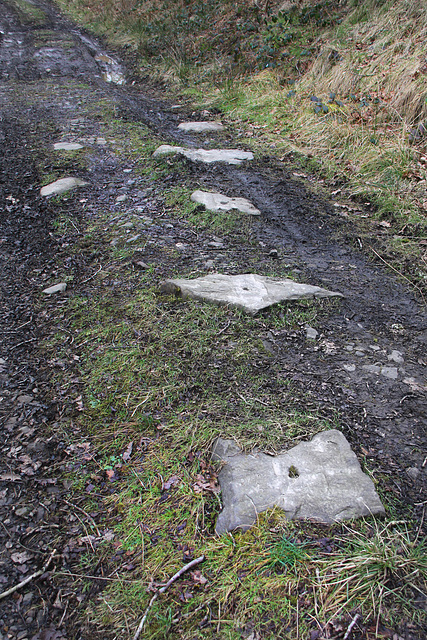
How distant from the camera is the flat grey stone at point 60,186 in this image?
428 cm

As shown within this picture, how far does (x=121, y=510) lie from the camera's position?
176cm

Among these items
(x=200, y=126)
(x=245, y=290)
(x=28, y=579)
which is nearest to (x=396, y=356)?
(x=245, y=290)

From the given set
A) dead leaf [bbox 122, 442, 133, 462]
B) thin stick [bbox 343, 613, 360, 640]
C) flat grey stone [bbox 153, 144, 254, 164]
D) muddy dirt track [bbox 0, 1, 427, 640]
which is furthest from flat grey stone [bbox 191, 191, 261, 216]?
thin stick [bbox 343, 613, 360, 640]

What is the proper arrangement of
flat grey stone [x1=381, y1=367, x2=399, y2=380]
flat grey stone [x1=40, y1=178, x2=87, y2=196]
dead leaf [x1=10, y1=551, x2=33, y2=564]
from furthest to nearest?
flat grey stone [x1=40, y1=178, x2=87, y2=196], flat grey stone [x1=381, y1=367, x2=399, y2=380], dead leaf [x1=10, y1=551, x2=33, y2=564]

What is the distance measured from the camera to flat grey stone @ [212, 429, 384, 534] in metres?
1.67

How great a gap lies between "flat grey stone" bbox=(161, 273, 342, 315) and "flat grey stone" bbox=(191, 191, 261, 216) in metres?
1.17

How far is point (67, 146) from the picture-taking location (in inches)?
206

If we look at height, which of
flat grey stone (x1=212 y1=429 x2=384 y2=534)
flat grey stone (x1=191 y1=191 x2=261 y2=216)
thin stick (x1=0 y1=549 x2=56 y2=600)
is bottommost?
thin stick (x1=0 y1=549 x2=56 y2=600)

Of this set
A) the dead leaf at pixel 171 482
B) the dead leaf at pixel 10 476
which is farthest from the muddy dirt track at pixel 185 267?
the dead leaf at pixel 171 482

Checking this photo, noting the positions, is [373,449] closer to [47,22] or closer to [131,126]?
[131,126]

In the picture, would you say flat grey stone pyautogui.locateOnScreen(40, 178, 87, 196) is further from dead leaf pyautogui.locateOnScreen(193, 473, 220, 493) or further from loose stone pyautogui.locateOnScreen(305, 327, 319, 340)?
dead leaf pyautogui.locateOnScreen(193, 473, 220, 493)

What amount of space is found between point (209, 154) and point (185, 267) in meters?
2.60

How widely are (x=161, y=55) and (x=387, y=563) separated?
9.84 metres

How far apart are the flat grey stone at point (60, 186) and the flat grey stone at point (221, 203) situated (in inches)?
49.4
